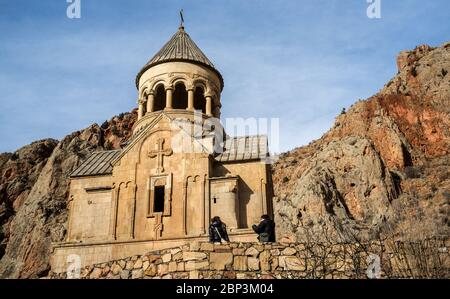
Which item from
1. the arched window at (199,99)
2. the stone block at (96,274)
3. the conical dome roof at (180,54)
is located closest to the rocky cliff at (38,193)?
the arched window at (199,99)

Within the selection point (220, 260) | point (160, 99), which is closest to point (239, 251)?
point (220, 260)

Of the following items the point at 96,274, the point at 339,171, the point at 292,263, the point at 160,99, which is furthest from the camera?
the point at 339,171

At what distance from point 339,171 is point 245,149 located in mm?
18035

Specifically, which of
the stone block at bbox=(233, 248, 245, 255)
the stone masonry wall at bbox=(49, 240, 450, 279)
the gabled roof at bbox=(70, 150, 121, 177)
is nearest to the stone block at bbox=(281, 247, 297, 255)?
the stone masonry wall at bbox=(49, 240, 450, 279)

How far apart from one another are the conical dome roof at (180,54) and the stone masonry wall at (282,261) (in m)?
8.71

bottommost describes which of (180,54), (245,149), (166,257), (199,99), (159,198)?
(166,257)

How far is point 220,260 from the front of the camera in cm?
671

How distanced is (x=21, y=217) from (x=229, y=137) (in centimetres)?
1559

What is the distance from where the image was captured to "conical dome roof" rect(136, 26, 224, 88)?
14758 mm

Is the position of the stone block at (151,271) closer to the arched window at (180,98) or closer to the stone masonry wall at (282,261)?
the stone masonry wall at (282,261)

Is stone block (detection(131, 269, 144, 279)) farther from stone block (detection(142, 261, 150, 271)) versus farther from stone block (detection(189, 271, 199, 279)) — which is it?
stone block (detection(189, 271, 199, 279))

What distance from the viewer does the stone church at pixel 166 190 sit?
11516 millimetres

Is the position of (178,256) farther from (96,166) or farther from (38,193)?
(38,193)

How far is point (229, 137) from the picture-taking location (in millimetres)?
14453
